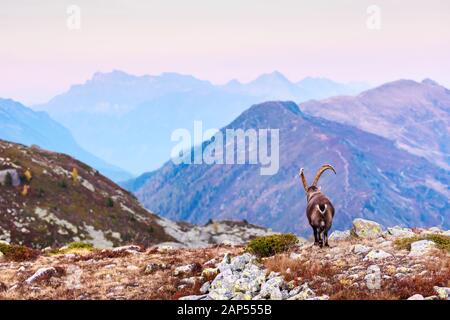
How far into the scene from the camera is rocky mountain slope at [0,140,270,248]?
88312 millimetres

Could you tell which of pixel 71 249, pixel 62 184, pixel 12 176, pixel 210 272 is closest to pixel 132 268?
pixel 210 272

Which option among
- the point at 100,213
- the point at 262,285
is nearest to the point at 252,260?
the point at 262,285

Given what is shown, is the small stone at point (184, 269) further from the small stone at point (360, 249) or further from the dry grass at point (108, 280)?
the small stone at point (360, 249)

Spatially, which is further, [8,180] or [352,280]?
[8,180]

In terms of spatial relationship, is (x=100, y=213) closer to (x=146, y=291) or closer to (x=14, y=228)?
(x=14, y=228)

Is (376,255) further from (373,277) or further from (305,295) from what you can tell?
(305,295)

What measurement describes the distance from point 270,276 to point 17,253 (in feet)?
52.8

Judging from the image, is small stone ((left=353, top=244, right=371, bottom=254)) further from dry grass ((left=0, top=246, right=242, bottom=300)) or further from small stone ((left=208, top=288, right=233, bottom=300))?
small stone ((left=208, top=288, right=233, bottom=300))

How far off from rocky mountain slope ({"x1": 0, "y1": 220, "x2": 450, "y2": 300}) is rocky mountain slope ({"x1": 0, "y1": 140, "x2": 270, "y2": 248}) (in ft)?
216

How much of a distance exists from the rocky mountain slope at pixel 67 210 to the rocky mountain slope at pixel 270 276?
216ft

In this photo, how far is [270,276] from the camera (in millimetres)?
16062

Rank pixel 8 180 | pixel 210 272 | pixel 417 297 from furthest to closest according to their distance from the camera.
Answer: pixel 8 180, pixel 210 272, pixel 417 297

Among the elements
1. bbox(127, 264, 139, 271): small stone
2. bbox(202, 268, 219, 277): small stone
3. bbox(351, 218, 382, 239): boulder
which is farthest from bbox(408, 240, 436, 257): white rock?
bbox(127, 264, 139, 271): small stone
